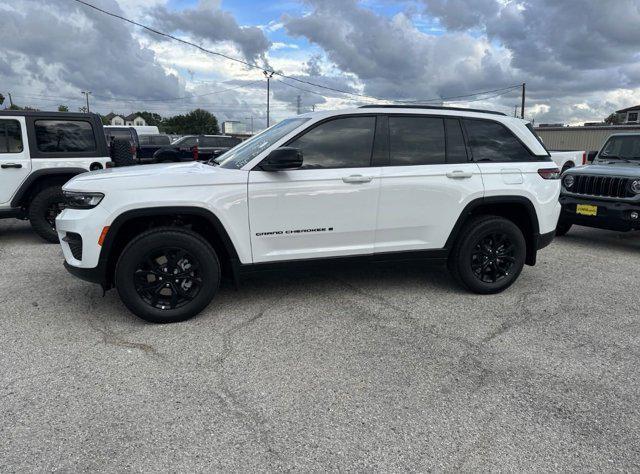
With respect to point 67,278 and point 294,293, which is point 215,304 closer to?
point 294,293

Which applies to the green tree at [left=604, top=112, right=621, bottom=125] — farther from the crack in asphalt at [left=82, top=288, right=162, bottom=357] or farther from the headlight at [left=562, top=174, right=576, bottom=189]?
the crack in asphalt at [left=82, top=288, right=162, bottom=357]

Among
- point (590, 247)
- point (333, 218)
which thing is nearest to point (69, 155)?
point (333, 218)

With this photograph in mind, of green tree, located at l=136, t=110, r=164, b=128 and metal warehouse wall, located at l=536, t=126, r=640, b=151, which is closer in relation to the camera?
metal warehouse wall, located at l=536, t=126, r=640, b=151

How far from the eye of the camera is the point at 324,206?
4113 mm

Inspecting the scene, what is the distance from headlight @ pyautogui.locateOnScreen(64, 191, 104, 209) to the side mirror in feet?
4.38

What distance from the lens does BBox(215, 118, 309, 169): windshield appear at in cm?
418

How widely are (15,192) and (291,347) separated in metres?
5.37

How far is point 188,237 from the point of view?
3834mm

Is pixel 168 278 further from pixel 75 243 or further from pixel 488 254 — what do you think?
pixel 488 254

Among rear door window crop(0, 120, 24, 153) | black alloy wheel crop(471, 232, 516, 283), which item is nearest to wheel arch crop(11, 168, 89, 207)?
rear door window crop(0, 120, 24, 153)

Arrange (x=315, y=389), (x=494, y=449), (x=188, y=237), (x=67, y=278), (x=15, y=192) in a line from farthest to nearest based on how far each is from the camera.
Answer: (x=15, y=192) → (x=67, y=278) → (x=188, y=237) → (x=315, y=389) → (x=494, y=449)

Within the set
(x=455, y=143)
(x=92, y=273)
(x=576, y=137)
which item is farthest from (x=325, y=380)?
(x=576, y=137)

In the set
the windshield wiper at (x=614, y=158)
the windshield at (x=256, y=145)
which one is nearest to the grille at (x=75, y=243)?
the windshield at (x=256, y=145)

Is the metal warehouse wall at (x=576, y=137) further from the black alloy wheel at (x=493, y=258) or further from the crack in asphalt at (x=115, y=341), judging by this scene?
the crack in asphalt at (x=115, y=341)
